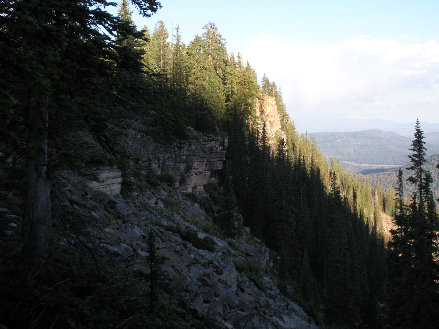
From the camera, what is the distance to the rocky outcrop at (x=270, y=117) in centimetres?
7762

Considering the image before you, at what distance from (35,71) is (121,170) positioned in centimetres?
1260

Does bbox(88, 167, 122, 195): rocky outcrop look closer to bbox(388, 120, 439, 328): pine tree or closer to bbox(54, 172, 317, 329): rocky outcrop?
bbox(54, 172, 317, 329): rocky outcrop

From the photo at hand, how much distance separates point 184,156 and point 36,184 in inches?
1026

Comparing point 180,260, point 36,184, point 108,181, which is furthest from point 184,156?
point 36,184

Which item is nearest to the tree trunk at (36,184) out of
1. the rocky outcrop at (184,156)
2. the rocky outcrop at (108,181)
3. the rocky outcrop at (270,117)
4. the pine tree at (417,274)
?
the rocky outcrop at (108,181)

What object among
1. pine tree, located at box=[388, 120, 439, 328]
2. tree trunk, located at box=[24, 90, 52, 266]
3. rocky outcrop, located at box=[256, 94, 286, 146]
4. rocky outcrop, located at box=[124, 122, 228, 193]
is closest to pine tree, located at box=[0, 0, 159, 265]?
tree trunk, located at box=[24, 90, 52, 266]

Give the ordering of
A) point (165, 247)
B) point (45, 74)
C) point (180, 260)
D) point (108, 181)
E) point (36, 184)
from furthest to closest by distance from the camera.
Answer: point (108, 181)
point (180, 260)
point (165, 247)
point (36, 184)
point (45, 74)

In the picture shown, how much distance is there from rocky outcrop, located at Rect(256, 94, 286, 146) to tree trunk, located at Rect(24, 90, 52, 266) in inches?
2823

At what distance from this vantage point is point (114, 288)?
219 inches

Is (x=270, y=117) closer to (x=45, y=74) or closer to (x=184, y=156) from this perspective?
(x=184, y=156)

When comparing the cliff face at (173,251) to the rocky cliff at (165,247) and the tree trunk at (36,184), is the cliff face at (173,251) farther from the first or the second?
the tree trunk at (36,184)

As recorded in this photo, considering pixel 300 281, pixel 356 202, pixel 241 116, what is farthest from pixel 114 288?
pixel 356 202

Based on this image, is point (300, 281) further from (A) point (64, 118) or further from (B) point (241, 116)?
(A) point (64, 118)

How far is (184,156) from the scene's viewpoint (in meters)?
31.3
